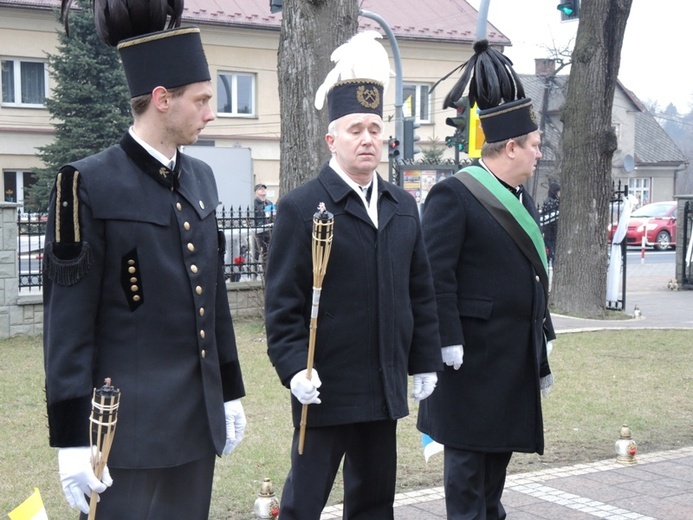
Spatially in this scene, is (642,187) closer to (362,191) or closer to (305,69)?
(305,69)

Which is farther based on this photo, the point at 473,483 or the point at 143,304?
the point at 473,483

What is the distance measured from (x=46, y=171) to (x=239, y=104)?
8138mm

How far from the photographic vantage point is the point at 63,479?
122 inches

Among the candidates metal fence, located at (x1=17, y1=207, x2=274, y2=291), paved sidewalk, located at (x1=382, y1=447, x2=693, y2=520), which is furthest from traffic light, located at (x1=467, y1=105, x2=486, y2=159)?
paved sidewalk, located at (x1=382, y1=447, x2=693, y2=520)

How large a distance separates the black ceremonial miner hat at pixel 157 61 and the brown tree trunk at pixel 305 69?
7325mm

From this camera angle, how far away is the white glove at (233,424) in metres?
3.60

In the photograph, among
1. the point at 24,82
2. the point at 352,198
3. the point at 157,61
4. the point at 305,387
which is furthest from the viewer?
the point at 24,82

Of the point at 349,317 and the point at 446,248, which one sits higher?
the point at 446,248

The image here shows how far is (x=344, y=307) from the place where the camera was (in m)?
4.09

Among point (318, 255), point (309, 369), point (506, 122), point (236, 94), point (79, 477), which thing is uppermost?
point (236, 94)

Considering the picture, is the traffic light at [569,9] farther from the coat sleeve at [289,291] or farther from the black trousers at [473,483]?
the coat sleeve at [289,291]

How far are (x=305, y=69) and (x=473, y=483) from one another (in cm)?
677

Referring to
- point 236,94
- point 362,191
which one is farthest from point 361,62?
point 236,94

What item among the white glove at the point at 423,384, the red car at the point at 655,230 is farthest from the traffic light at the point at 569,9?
the red car at the point at 655,230
